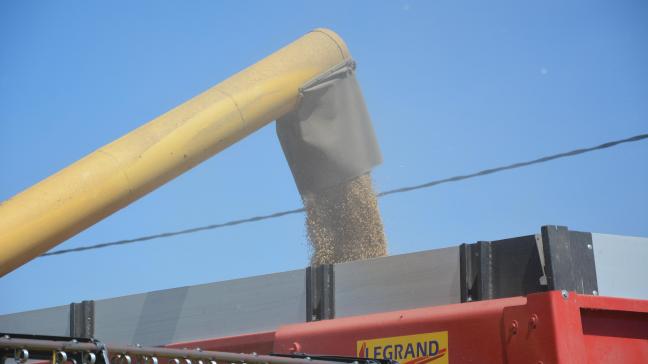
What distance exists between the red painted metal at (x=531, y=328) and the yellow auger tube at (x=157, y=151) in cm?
215

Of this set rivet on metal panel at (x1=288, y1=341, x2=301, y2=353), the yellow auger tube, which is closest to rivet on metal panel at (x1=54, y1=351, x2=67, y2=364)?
rivet on metal panel at (x1=288, y1=341, x2=301, y2=353)

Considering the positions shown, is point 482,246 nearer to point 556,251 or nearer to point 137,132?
point 556,251

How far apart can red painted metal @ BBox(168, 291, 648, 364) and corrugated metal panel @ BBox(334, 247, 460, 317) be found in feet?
0.24

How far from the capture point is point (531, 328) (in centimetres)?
348

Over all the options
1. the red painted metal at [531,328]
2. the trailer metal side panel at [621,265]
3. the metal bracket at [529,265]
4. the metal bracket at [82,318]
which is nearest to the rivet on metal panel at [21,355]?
the red painted metal at [531,328]

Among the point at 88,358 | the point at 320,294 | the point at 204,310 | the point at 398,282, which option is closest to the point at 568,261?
the point at 398,282

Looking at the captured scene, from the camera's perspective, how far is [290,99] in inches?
283

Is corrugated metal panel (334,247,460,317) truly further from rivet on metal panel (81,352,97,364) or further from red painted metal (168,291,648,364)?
rivet on metal panel (81,352,97,364)

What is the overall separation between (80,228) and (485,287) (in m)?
2.83

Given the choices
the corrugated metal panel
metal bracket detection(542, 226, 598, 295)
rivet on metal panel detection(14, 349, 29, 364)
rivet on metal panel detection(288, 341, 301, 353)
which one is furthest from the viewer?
rivet on metal panel detection(288, 341, 301, 353)

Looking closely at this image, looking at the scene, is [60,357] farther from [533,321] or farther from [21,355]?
[533,321]

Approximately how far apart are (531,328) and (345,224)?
11.7 feet

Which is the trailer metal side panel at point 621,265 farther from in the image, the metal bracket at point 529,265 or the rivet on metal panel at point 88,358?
the rivet on metal panel at point 88,358

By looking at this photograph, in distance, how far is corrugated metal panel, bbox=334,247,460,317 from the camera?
394 centimetres
